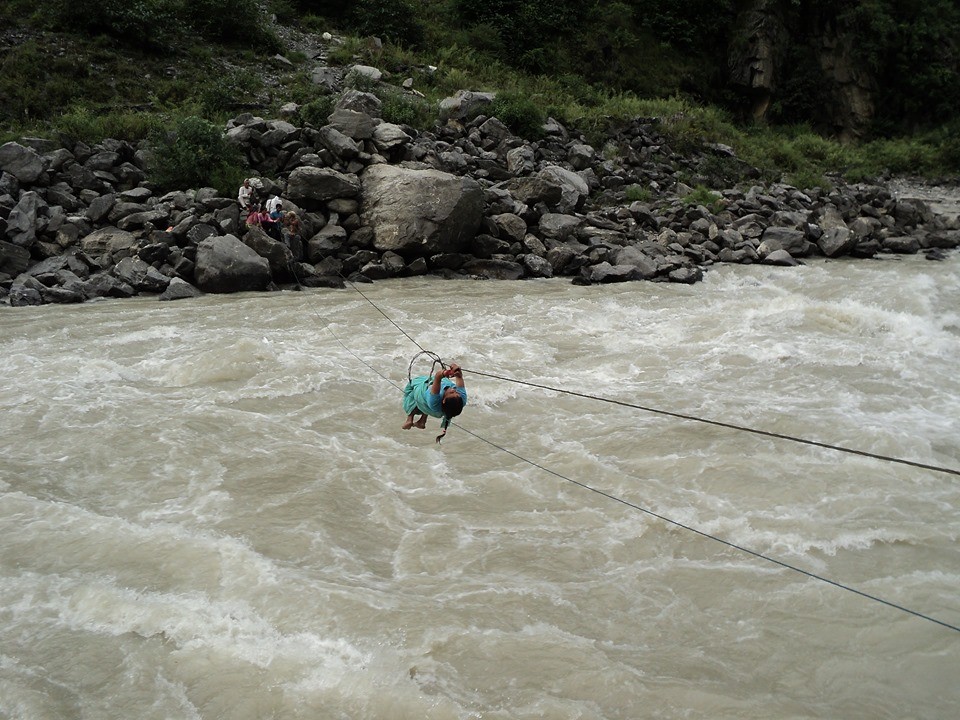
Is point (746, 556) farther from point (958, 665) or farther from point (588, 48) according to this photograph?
point (588, 48)

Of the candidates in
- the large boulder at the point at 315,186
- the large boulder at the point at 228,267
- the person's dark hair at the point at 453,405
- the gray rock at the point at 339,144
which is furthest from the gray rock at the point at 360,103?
the person's dark hair at the point at 453,405

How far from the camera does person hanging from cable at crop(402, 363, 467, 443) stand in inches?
191

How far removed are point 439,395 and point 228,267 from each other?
8.03m

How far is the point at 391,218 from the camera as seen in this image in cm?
1362

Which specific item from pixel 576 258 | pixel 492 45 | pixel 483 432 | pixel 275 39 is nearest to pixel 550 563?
pixel 483 432

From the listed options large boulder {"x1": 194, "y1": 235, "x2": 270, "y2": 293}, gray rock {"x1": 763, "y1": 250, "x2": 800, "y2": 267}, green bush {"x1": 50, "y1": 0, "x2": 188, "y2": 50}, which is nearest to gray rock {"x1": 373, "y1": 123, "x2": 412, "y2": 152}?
large boulder {"x1": 194, "y1": 235, "x2": 270, "y2": 293}

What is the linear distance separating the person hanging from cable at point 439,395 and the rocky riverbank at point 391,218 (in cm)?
770

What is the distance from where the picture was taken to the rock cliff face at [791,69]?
90.1ft

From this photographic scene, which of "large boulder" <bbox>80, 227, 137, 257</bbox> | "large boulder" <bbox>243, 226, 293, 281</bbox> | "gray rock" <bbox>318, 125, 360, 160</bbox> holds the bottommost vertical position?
"large boulder" <bbox>80, 227, 137, 257</bbox>

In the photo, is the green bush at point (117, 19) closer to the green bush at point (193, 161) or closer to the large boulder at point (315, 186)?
the green bush at point (193, 161)

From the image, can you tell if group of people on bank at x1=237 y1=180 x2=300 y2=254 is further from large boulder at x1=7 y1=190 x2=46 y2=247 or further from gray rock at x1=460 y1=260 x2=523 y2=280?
large boulder at x1=7 y1=190 x2=46 y2=247

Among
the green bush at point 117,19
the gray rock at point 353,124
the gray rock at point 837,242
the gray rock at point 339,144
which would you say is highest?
the green bush at point 117,19

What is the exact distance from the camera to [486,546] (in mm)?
5266

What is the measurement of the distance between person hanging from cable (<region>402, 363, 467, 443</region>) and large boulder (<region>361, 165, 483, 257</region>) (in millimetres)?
8641
